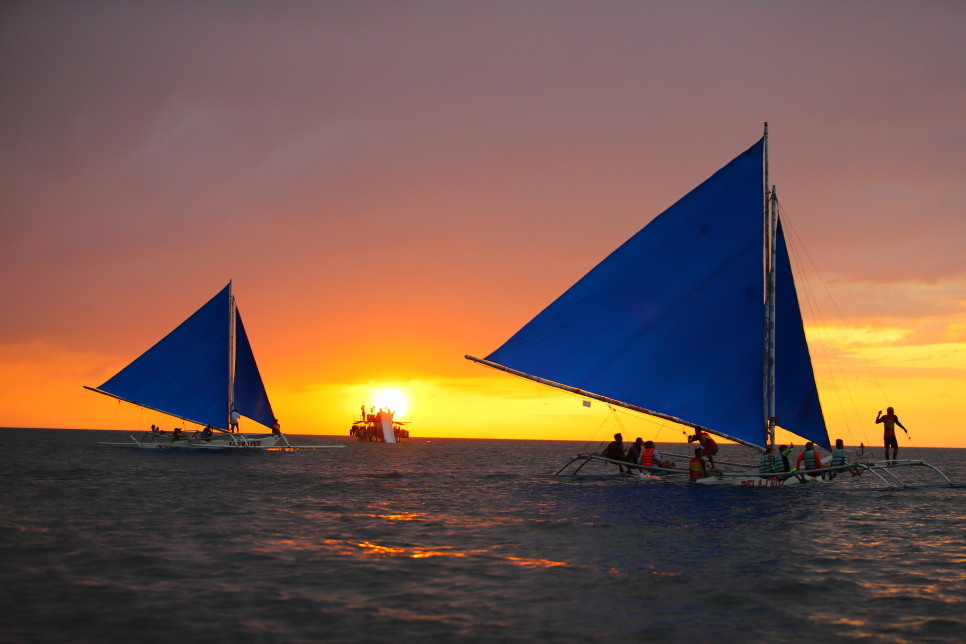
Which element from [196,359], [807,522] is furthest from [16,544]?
[196,359]

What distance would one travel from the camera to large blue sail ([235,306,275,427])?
57188 mm

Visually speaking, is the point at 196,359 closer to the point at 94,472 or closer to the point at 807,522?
the point at 94,472

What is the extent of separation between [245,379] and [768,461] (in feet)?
138

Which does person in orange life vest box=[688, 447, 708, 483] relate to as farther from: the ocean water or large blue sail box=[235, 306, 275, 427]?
large blue sail box=[235, 306, 275, 427]

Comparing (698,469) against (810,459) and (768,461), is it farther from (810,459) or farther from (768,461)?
(810,459)

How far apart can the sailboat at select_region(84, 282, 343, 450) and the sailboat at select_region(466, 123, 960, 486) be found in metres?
37.3

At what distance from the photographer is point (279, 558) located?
47.1 ft

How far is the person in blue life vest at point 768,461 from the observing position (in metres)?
26.8

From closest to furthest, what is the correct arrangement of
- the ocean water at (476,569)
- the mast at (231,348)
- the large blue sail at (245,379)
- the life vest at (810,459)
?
the ocean water at (476,569)
the life vest at (810,459)
the mast at (231,348)
the large blue sail at (245,379)

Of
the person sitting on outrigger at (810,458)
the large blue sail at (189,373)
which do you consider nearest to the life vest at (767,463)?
the person sitting on outrigger at (810,458)

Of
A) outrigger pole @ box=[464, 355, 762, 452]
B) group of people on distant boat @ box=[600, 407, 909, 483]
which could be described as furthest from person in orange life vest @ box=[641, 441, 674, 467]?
outrigger pole @ box=[464, 355, 762, 452]

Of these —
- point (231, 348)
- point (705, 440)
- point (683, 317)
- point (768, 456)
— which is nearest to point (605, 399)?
point (683, 317)

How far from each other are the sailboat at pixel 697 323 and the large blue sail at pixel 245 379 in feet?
122

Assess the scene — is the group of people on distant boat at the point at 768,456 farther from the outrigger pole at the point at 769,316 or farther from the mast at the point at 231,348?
the mast at the point at 231,348
